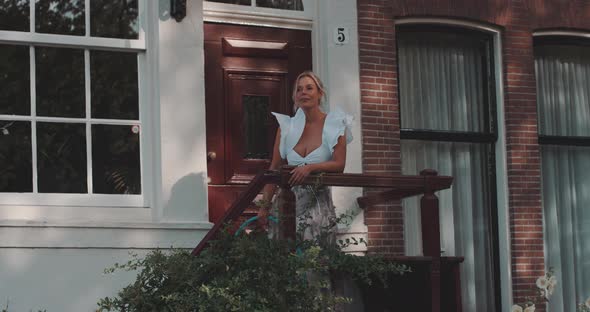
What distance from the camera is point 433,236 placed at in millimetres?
6852

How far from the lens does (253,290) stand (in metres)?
6.17

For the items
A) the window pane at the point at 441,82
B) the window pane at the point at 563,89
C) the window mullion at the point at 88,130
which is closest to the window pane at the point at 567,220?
the window pane at the point at 563,89

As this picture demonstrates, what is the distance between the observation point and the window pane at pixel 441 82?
9391 millimetres

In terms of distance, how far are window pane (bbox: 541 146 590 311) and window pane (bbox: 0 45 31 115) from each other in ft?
15.6

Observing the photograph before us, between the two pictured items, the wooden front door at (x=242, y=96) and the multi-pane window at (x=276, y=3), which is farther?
the multi-pane window at (x=276, y=3)

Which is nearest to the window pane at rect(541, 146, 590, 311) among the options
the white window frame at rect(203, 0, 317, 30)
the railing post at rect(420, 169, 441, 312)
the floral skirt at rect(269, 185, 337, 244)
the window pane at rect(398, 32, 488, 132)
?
the window pane at rect(398, 32, 488, 132)

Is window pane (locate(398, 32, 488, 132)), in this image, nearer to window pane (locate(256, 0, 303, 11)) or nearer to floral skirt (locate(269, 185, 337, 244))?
window pane (locate(256, 0, 303, 11))

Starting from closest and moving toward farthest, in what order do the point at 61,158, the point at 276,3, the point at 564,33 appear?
the point at 61,158
the point at 276,3
the point at 564,33

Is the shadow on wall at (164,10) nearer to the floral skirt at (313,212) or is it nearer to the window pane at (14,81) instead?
the window pane at (14,81)

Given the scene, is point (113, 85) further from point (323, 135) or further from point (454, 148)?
point (454, 148)

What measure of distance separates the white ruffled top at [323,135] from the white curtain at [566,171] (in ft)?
10.9

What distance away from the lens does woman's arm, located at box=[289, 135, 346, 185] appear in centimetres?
648

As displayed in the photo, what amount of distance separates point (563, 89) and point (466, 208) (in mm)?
1576

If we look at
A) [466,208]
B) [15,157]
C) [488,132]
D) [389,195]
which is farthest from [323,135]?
[488,132]
